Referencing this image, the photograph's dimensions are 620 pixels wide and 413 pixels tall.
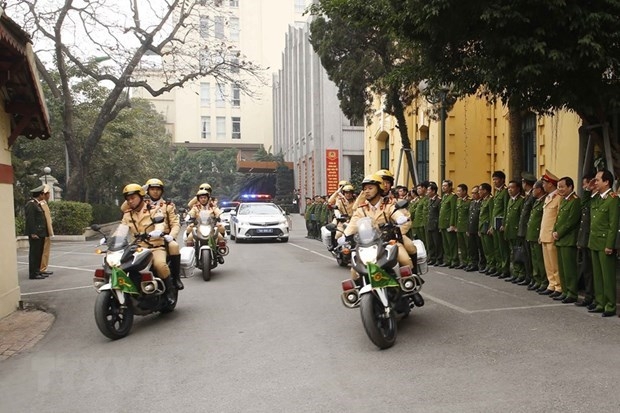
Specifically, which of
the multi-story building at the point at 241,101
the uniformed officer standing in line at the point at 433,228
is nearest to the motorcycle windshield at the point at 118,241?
the uniformed officer standing in line at the point at 433,228

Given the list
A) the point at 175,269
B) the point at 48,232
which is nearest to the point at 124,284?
the point at 175,269

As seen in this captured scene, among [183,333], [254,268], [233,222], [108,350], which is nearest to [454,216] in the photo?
[254,268]

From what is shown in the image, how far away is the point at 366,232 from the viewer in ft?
21.9

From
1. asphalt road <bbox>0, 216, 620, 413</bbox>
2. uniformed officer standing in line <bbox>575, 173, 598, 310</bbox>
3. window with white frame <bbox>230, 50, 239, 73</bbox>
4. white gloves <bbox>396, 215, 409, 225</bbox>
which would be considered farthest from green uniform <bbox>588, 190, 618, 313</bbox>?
window with white frame <bbox>230, 50, 239, 73</bbox>

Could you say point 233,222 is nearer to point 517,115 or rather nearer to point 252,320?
point 517,115

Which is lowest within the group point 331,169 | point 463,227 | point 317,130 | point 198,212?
point 463,227

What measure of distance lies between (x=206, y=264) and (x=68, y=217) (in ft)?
52.3

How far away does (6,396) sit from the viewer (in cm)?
525

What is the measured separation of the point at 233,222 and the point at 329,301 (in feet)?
45.5

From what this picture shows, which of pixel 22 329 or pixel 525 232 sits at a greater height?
pixel 525 232

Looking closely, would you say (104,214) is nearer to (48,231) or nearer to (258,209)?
(258,209)

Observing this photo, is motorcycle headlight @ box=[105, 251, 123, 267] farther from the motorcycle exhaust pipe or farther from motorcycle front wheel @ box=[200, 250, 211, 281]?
motorcycle front wheel @ box=[200, 250, 211, 281]

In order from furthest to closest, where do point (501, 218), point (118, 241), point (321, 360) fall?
point (501, 218) → point (118, 241) → point (321, 360)

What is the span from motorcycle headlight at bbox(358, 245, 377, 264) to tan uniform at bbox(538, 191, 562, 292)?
3797 mm
